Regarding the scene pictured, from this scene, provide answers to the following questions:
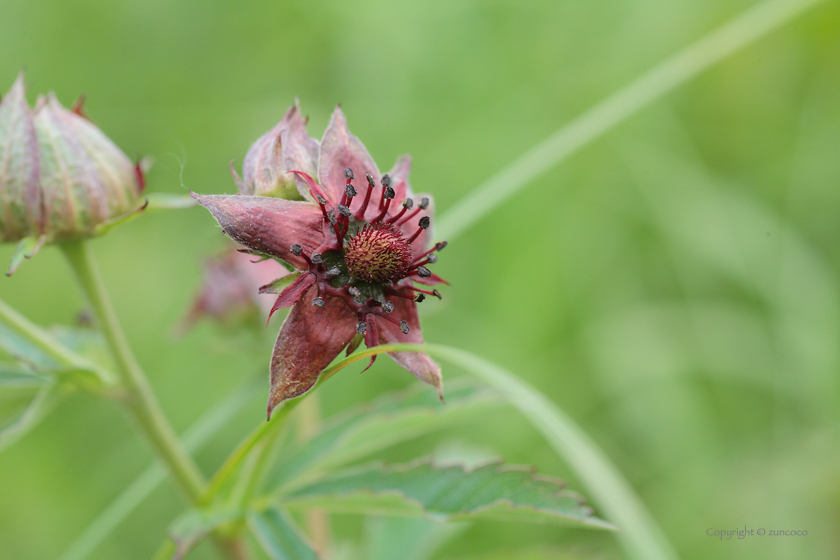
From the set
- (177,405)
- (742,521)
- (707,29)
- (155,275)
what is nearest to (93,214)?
(177,405)

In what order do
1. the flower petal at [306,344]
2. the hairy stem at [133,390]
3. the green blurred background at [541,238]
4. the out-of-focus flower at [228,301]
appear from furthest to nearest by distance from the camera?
the green blurred background at [541,238]
the out-of-focus flower at [228,301]
the hairy stem at [133,390]
the flower petal at [306,344]

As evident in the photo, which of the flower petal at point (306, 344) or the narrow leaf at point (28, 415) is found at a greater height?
the flower petal at point (306, 344)

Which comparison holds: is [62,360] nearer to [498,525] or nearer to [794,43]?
[498,525]

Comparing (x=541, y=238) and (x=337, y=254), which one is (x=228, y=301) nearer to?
(x=337, y=254)

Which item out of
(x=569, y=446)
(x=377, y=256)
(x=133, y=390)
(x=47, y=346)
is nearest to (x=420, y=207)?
(x=377, y=256)

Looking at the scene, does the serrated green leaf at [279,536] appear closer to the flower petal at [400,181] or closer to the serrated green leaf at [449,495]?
the serrated green leaf at [449,495]

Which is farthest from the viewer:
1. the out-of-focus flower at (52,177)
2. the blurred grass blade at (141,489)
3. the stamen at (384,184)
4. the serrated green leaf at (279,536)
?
the blurred grass blade at (141,489)

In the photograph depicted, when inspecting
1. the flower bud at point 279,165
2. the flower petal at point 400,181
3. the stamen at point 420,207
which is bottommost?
the flower bud at point 279,165

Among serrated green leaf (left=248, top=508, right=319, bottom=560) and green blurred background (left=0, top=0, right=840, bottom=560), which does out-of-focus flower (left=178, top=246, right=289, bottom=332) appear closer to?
green blurred background (left=0, top=0, right=840, bottom=560)

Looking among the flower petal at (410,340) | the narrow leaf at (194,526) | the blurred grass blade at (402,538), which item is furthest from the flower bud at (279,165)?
the blurred grass blade at (402,538)
